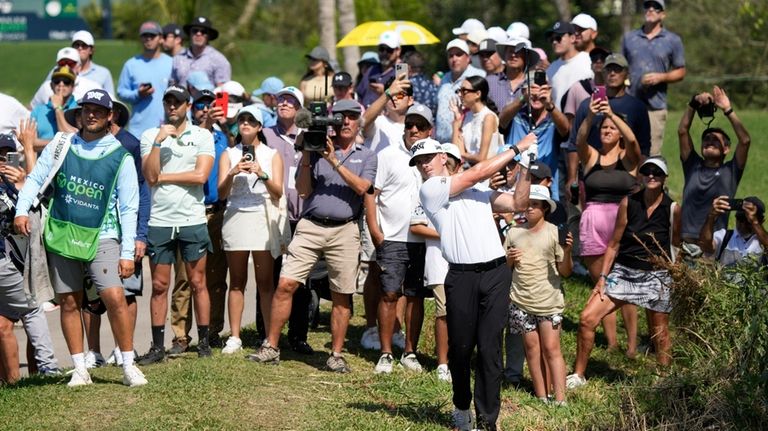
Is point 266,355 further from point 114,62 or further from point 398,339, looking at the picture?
point 114,62

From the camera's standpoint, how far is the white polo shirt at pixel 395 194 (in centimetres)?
1088

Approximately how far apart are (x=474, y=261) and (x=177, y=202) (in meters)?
3.09

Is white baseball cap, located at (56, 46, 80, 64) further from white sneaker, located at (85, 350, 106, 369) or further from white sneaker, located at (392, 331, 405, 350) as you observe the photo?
white sneaker, located at (392, 331, 405, 350)

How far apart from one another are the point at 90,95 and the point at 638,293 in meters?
4.74

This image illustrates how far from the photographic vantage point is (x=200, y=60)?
573 inches

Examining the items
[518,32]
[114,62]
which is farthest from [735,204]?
[114,62]

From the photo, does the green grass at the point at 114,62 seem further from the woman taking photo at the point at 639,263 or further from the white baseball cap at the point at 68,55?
the woman taking photo at the point at 639,263

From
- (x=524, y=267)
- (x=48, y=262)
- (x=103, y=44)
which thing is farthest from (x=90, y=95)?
(x=103, y=44)

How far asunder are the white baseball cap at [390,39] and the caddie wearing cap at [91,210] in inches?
179

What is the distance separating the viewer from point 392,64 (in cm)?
1370

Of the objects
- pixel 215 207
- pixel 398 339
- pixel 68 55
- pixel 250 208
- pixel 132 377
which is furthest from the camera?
pixel 68 55

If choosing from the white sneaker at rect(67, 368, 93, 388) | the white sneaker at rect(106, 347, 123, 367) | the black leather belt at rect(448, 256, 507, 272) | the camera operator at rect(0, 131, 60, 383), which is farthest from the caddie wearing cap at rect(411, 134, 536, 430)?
the white sneaker at rect(106, 347, 123, 367)

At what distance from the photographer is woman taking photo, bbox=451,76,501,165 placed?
38.4ft

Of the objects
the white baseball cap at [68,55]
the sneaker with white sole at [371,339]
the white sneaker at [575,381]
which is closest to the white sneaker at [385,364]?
the sneaker with white sole at [371,339]
